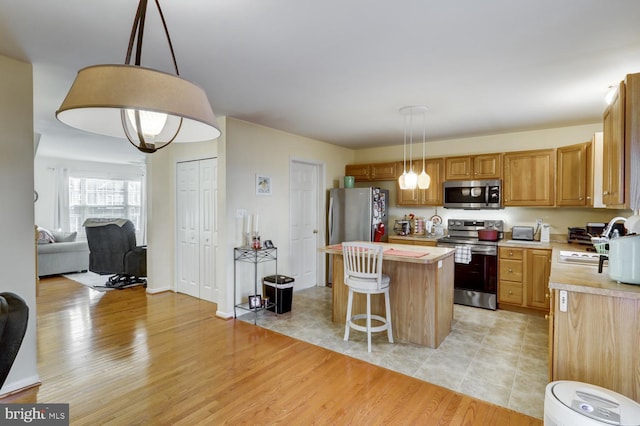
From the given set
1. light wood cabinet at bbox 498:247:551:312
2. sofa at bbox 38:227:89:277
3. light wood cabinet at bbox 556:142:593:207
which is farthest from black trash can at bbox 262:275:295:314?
sofa at bbox 38:227:89:277

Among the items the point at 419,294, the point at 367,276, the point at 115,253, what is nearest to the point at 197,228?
the point at 115,253

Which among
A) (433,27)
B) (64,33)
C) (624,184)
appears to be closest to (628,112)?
(624,184)

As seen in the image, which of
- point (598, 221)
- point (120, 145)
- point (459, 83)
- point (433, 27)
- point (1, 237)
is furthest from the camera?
point (120, 145)

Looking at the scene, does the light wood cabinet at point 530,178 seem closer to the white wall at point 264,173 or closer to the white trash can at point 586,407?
the white wall at point 264,173

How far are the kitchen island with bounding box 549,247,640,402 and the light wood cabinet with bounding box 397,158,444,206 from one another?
3.09 m

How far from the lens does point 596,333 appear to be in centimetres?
186

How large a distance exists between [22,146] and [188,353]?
214 cm

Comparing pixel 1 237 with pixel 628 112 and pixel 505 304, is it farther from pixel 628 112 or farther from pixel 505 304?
pixel 505 304

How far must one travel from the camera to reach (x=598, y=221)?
4.21 meters

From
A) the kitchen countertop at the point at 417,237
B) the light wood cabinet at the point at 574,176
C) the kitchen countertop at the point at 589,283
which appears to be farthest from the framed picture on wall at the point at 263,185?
the light wood cabinet at the point at 574,176

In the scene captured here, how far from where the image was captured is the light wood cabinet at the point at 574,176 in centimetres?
370

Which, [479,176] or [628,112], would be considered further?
[479,176]

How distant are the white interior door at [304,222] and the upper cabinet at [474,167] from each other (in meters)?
2.10

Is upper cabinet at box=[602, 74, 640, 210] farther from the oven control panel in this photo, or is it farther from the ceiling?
the oven control panel
